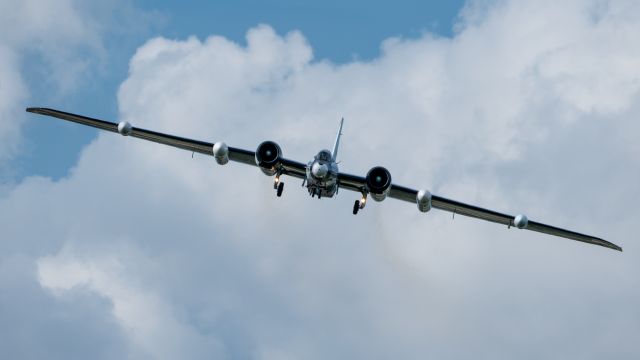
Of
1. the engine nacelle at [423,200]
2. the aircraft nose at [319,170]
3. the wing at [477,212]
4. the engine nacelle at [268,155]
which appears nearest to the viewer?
the aircraft nose at [319,170]

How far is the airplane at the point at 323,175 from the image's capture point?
57531mm

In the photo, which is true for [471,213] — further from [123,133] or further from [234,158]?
[123,133]

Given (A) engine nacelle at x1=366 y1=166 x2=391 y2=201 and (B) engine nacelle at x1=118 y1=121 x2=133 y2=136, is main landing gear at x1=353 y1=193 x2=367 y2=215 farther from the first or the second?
(B) engine nacelle at x1=118 y1=121 x2=133 y2=136

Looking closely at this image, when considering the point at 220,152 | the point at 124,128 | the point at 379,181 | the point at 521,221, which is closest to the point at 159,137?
the point at 124,128

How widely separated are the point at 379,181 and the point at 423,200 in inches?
117

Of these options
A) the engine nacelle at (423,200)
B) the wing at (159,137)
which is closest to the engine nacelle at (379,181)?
the engine nacelle at (423,200)

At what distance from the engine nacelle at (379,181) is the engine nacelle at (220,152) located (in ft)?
29.4

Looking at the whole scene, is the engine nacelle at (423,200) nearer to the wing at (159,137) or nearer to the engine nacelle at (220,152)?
the wing at (159,137)

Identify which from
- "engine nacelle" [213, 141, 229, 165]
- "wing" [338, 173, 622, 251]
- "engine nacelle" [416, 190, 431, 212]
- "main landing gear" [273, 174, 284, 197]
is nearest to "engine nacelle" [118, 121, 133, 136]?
"engine nacelle" [213, 141, 229, 165]

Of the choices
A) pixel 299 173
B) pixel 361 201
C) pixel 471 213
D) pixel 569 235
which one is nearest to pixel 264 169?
pixel 299 173

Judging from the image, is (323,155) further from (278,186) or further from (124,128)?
(124,128)

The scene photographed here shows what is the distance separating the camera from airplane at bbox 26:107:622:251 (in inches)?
2265

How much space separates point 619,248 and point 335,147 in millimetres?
20265

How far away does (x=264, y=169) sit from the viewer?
193ft
